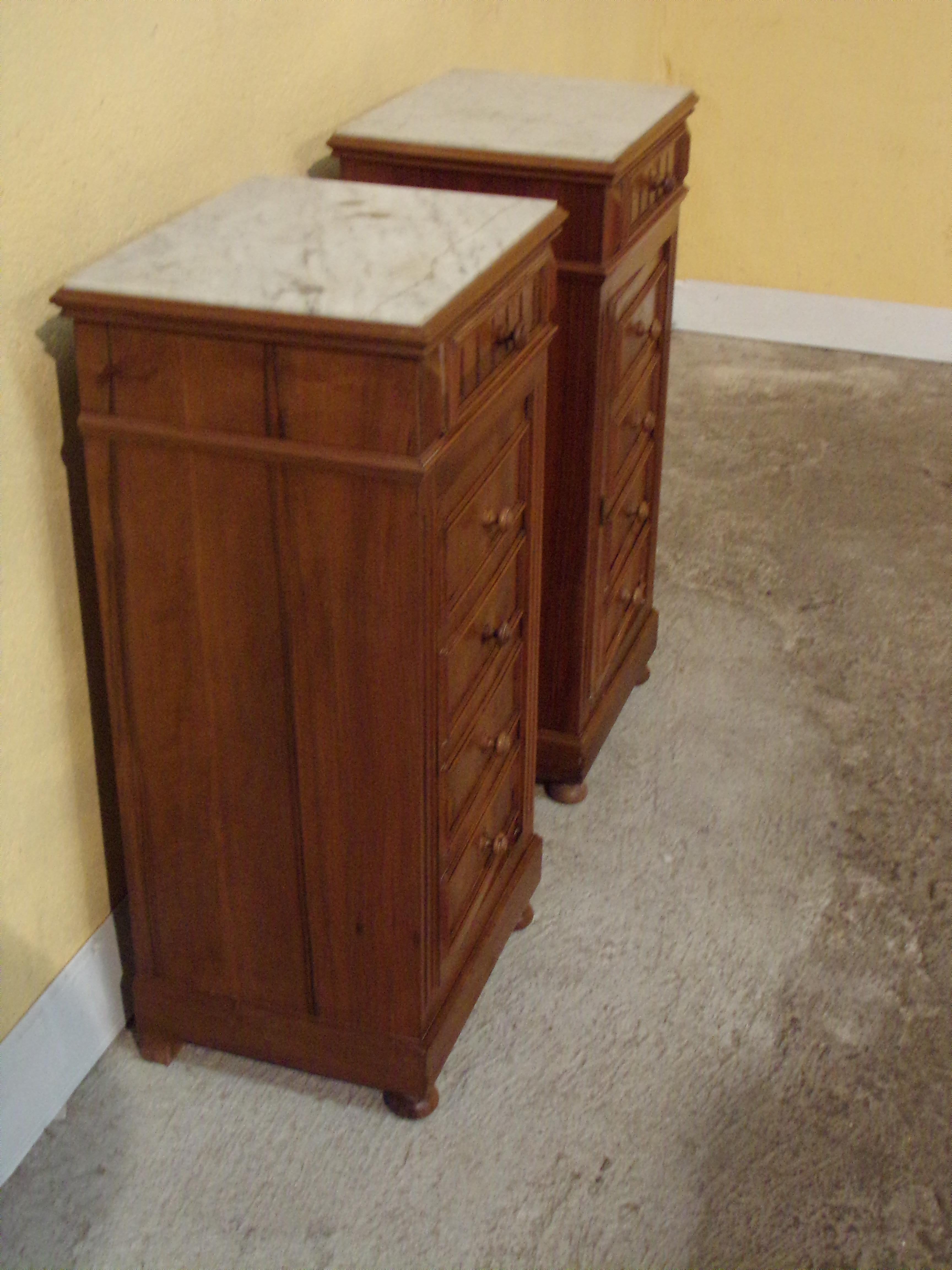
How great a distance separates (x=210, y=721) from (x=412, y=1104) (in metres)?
0.55

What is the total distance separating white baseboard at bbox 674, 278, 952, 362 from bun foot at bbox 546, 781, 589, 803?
2423 mm

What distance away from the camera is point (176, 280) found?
4.54 ft

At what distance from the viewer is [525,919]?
2.03 metres

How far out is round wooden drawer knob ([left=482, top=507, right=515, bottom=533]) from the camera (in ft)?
5.24

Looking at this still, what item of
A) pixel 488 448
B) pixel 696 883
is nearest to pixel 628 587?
pixel 696 883

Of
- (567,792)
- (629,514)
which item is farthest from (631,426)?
(567,792)

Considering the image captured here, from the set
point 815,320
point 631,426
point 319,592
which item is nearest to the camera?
point 319,592

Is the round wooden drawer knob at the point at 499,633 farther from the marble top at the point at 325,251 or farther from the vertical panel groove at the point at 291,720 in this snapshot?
the marble top at the point at 325,251

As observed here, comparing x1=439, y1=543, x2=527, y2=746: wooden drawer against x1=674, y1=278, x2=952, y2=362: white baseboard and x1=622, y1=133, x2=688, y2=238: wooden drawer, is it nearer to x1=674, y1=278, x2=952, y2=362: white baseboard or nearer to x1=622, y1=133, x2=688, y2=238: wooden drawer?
x1=622, y1=133, x2=688, y2=238: wooden drawer

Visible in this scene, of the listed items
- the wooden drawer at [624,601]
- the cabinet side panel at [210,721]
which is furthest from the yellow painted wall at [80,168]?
the wooden drawer at [624,601]

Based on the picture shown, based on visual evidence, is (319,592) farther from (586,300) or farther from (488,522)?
(586,300)

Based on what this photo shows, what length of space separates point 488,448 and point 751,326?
2984mm

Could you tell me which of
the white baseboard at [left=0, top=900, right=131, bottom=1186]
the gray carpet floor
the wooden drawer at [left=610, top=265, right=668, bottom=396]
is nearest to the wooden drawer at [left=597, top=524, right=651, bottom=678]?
the gray carpet floor

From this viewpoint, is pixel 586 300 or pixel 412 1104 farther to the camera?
pixel 586 300
